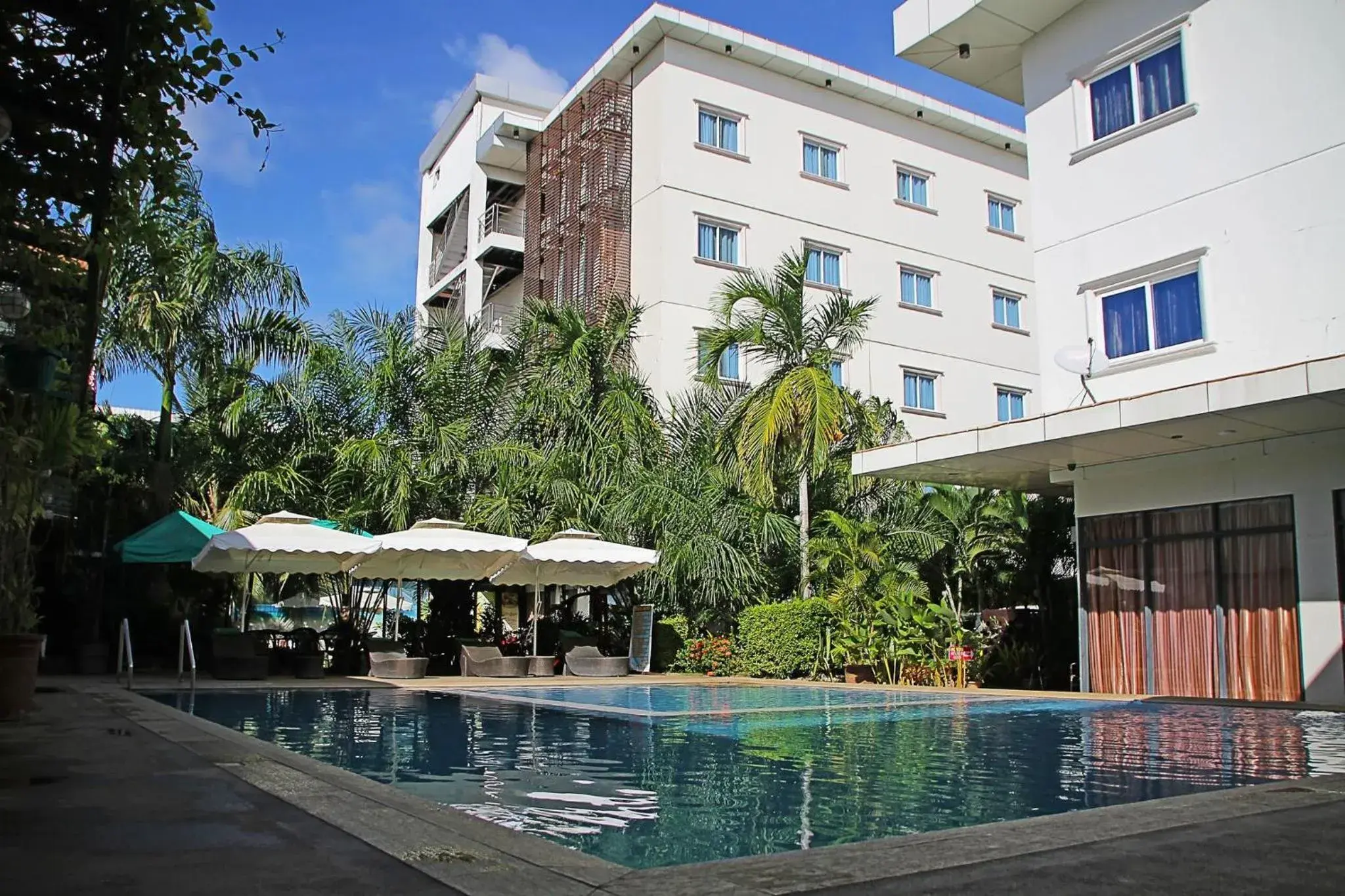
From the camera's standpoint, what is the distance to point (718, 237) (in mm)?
27422

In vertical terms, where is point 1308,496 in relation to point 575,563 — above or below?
above

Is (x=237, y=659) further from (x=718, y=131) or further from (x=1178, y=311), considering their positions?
(x=718, y=131)

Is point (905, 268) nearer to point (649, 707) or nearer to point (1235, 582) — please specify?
point (1235, 582)

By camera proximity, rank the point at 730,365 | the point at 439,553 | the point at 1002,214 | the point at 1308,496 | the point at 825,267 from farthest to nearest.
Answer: the point at 1002,214
the point at 825,267
the point at 730,365
the point at 439,553
the point at 1308,496

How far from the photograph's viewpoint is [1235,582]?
1365cm

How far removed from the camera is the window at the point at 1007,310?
32.4 m

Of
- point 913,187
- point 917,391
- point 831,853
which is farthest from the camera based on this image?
point 913,187

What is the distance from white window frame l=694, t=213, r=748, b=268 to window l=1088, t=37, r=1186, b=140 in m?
12.1

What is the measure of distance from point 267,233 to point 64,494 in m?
11.2

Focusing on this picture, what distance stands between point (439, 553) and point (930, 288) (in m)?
18.2

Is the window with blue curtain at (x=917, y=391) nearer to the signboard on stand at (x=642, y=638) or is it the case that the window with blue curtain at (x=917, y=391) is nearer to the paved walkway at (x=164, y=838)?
the signboard on stand at (x=642, y=638)

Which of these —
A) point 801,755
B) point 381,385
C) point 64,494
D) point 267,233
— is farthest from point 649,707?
point 267,233

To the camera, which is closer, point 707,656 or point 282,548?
point 282,548

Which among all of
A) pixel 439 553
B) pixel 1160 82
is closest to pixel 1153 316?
pixel 1160 82
